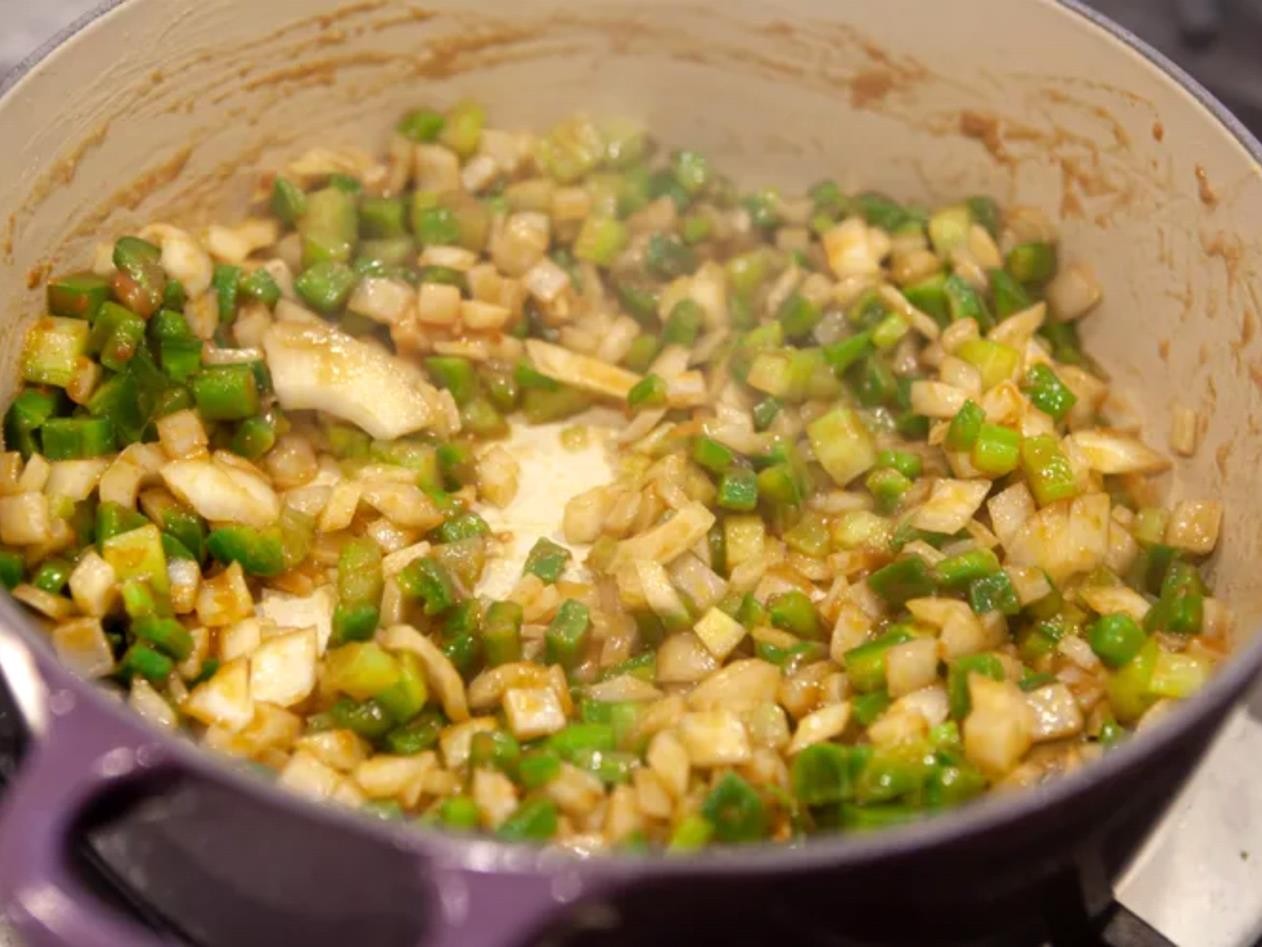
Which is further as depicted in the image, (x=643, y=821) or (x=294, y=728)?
(x=294, y=728)

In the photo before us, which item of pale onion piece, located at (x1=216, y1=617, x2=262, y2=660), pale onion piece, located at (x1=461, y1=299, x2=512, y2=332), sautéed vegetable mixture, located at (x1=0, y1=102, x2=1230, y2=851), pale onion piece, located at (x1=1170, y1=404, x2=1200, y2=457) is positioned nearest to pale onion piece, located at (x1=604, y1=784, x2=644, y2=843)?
sautéed vegetable mixture, located at (x1=0, y1=102, x2=1230, y2=851)

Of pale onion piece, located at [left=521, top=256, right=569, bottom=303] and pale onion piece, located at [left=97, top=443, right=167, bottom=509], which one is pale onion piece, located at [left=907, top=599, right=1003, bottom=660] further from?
pale onion piece, located at [left=97, top=443, right=167, bottom=509]

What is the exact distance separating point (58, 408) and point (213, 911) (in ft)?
2.91

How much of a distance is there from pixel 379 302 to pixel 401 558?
1.54 ft

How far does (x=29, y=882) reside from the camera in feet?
3.60

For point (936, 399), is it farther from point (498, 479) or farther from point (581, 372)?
point (498, 479)

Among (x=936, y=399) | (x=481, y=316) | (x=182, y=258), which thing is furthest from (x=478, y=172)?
(x=936, y=399)

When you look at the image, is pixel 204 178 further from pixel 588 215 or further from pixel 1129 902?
pixel 1129 902

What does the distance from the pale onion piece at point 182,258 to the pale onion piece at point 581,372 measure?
51 centimetres

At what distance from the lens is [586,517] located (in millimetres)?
2037

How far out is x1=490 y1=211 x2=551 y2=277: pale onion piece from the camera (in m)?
2.28

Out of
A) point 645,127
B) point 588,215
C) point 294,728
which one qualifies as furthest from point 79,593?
point 645,127

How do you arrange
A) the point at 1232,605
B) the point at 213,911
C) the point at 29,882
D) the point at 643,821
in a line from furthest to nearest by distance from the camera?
the point at 1232,605, the point at 643,821, the point at 213,911, the point at 29,882

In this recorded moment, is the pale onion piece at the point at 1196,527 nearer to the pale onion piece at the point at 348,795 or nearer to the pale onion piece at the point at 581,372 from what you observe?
the pale onion piece at the point at 581,372
